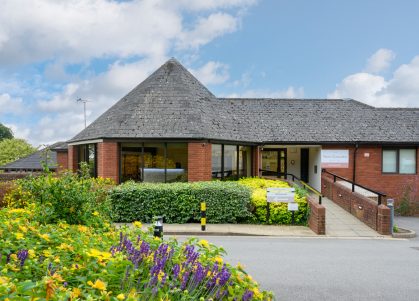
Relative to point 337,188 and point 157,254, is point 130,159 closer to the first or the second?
point 337,188

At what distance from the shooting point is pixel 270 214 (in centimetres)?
1435

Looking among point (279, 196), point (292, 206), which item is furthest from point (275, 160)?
point (292, 206)

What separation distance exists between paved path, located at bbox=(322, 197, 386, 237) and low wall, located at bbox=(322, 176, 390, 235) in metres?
0.22

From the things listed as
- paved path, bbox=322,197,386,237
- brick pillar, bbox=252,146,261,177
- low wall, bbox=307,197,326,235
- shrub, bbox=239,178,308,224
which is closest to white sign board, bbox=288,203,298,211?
shrub, bbox=239,178,308,224

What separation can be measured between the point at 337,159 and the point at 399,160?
3761mm

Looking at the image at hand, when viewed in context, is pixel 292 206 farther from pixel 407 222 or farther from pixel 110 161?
pixel 407 222

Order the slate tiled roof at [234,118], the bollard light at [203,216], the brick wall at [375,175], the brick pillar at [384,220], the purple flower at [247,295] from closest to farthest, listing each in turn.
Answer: the purple flower at [247,295] → the bollard light at [203,216] → the brick pillar at [384,220] → the slate tiled roof at [234,118] → the brick wall at [375,175]

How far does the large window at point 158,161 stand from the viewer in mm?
17656

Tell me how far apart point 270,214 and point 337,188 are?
20.7 feet

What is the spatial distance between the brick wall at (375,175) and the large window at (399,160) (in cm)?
31

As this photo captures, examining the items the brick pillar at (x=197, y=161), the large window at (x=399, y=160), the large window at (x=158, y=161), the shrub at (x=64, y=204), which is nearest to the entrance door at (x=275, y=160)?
the large window at (x=399, y=160)

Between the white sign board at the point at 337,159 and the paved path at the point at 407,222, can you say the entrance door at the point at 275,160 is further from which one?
the paved path at the point at 407,222

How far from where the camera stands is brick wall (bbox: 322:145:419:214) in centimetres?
2238

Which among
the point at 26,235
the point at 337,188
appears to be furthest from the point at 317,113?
the point at 26,235
